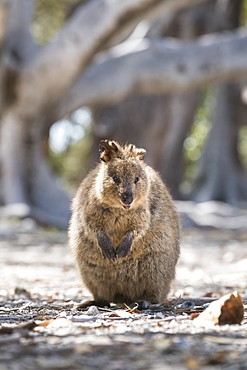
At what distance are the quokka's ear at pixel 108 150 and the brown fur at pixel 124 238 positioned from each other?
0.09 metres

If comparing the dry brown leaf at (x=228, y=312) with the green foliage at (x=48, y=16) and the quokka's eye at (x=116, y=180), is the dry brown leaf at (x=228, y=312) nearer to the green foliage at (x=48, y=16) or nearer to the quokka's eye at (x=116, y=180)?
the quokka's eye at (x=116, y=180)

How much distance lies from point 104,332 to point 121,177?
5.07ft

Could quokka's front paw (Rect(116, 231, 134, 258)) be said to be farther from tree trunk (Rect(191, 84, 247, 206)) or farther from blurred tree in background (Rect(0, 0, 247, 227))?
tree trunk (Rect(191, 84, 247, 206))

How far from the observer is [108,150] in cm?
418

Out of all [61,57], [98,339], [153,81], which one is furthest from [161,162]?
[98,339]

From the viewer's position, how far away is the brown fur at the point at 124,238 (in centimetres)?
382

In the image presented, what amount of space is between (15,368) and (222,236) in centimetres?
936

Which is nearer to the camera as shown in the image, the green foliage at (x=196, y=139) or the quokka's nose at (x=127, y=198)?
the quokka's nose at (x=127, y=198)

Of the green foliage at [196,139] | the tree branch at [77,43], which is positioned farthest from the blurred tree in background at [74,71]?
the green foliage at [196,139]

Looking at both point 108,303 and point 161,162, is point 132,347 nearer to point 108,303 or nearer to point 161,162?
point 108,303

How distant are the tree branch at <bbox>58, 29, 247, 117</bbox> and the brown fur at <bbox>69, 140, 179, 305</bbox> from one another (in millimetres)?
8117

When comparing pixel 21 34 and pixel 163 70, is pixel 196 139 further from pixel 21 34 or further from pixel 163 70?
pixel 21 34

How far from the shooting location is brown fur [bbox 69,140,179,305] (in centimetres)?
382

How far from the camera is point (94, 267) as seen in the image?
3883mm
